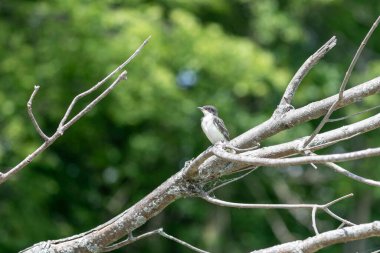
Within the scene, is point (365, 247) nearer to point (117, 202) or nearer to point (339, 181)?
point (339, 181)

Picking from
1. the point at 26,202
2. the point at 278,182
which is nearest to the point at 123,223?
the point at 26,202

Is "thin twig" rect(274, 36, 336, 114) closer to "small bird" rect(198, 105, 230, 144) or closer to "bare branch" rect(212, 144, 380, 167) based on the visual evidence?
"bare branch" rect(212, 144, 380, 167)

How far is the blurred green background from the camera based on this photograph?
12.2 m

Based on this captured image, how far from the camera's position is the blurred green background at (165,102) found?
39.9 feet

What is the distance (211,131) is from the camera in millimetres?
7219

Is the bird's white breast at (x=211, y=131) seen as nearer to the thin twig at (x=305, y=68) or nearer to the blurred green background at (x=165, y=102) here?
the thin twig at (x=305, y=68)

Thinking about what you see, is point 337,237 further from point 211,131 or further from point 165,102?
point 165,102

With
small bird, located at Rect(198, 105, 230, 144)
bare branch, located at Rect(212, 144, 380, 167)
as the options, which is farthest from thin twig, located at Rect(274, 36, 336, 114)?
small bird, located at Rect(198, 105, 230, 144)

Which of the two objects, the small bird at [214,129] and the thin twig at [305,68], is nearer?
the thin twig at [305,68]

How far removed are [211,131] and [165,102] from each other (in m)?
5.17

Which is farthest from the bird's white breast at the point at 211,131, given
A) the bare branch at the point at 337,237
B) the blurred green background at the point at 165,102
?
the blurred green background at the point at 165,102

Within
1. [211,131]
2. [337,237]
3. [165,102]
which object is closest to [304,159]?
[337,237]

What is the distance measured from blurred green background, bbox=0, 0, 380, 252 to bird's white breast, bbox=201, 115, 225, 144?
4.50m

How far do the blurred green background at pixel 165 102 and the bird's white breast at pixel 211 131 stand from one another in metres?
4.50
